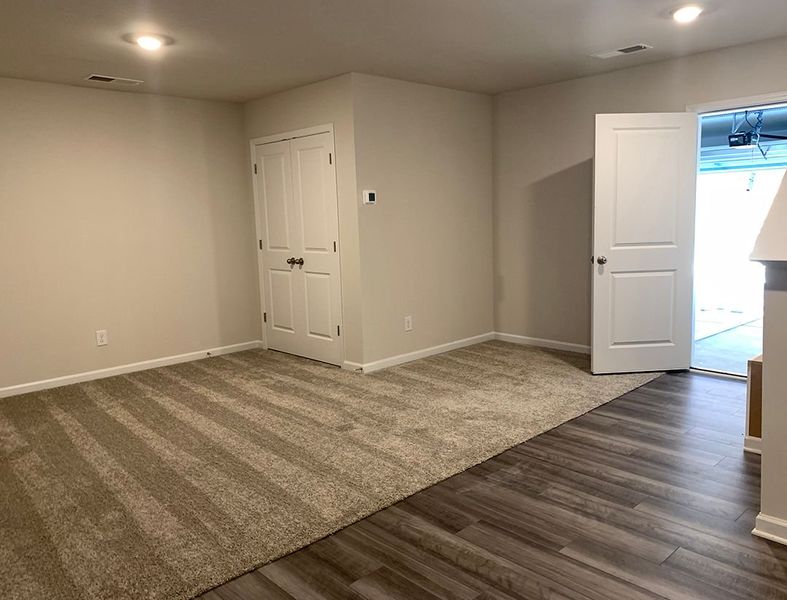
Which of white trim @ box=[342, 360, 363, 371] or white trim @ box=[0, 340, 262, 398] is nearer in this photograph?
white trim @ box=[0, 340, 262, 398]

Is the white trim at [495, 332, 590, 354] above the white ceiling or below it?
below

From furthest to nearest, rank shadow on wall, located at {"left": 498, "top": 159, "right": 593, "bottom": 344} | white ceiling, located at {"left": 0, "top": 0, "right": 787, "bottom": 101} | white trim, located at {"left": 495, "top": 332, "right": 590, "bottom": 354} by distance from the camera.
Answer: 1. white trim, located at {"left": 495, "top": 332, "right": 590, "bottom": 354}
2. shadow on wall, located at {"left": 498, "top": 159, "right": 593, "bottom": 344}
3. white ceiling, located at {"left": 0, "top": 0, "right": 787, "bottom": 101}

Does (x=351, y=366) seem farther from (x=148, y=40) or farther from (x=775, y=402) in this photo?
(x=775, y=402)

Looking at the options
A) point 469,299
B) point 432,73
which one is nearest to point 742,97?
point 432,73

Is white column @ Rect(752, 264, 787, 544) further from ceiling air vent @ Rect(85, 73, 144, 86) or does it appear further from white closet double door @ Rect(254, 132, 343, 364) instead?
ceiling air vent @ Rect(85, 73, 144, 86)

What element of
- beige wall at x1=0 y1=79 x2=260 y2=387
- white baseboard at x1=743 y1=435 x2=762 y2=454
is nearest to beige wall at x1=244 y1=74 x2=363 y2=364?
beige wall at x1=0 y1=79 x2=260 y2=387

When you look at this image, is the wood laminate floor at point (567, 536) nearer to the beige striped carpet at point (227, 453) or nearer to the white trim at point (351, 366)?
the beige striped carpet at point (227, 453)

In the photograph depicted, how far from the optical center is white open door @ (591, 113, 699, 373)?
14.9 ft

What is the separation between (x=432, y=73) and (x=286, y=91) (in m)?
1.33

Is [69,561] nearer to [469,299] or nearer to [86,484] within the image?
[86,484]

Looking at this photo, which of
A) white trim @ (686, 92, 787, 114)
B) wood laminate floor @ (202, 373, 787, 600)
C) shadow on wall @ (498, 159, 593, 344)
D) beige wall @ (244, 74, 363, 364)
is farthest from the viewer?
shadow on wall @ (498, 159, 593, 344)

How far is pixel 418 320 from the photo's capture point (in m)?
5.46

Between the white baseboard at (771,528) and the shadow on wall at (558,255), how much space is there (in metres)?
3.11

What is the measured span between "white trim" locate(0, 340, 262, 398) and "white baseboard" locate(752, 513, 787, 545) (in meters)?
4.64
